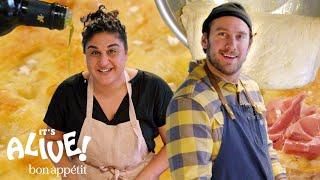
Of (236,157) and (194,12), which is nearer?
(236,157)

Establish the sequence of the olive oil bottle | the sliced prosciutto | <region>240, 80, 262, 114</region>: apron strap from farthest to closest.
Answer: the sliced prosciutto < <region>240, 80, 262, 114</region>: apron strap < the olive oil bottle

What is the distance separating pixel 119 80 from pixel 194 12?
336 millimetres

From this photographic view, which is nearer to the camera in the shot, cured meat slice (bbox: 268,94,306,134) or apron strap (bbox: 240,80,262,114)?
apron strap (bbox: 240,80,262,114)

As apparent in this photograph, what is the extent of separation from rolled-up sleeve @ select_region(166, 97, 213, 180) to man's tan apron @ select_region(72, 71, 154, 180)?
0.31 m

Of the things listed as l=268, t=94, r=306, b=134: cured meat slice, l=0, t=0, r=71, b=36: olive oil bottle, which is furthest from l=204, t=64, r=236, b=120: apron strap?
l=268, t=94, r=306, b=134: cured meat slice

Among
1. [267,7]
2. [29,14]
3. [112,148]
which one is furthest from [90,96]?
[267,7]

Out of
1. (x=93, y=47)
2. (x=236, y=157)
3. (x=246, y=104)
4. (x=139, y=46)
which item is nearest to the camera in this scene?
(x=236, y=157)

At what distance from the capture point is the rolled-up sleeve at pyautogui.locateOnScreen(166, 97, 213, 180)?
1.29 metres

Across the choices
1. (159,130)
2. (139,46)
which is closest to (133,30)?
(139,46)

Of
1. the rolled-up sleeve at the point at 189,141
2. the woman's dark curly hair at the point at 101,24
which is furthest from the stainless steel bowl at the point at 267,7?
the rolled-up sleeve at the point at 189,141

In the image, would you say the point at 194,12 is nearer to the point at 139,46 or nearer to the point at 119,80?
the point at 139,46

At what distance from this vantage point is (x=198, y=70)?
144cm

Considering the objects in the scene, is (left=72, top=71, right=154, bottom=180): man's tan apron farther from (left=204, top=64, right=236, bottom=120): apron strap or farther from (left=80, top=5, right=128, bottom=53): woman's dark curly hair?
(left=204, top=64, right=236, bottom=120): apron strap

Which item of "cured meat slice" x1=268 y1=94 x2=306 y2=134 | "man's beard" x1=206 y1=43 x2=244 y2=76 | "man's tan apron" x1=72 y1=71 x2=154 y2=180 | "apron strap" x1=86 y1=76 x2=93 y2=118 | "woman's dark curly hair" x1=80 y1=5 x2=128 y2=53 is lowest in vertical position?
"man's tan apron" x1=72 y1=71 x2=154 y2=180
